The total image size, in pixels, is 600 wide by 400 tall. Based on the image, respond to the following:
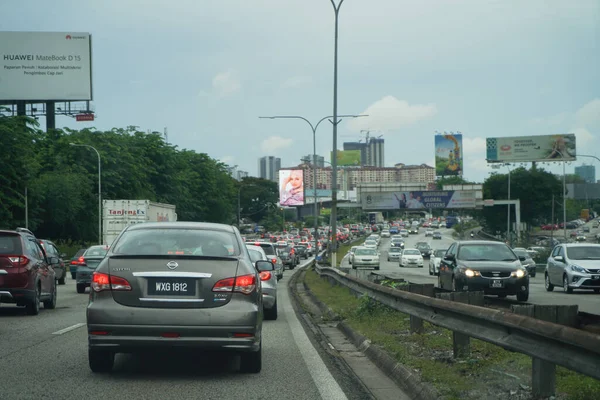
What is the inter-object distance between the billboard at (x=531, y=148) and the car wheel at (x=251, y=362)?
105 m

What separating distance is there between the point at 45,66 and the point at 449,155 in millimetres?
64804

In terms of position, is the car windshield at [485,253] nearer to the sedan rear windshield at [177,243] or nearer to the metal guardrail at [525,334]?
the metal guardrail at [525,334]

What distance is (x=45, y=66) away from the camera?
74625 mm

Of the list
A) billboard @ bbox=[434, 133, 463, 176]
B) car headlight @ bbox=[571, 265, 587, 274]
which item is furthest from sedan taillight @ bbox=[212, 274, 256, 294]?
billboard @ bbox=[434, 133, 463, 176]

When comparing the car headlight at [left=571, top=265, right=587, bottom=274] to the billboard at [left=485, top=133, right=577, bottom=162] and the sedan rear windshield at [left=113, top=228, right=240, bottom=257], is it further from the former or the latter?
the billboard at [left=485, top=133, right=577, bottom=162]

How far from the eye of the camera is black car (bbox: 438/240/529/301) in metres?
21.4

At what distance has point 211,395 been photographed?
823 centimetres

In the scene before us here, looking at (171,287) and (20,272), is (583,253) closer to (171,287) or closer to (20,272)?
(20,272)

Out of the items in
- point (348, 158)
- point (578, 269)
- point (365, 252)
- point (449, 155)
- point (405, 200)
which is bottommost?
point (365, 252)

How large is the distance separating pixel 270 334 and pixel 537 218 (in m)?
105

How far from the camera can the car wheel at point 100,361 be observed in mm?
9273

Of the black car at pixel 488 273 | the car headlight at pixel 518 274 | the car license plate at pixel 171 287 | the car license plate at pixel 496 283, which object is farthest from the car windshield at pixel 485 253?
the car license plate at pixel 171 287

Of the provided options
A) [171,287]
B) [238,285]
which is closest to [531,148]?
[238,285]

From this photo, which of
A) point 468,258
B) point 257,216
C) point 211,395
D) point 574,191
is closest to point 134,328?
point 211,395
